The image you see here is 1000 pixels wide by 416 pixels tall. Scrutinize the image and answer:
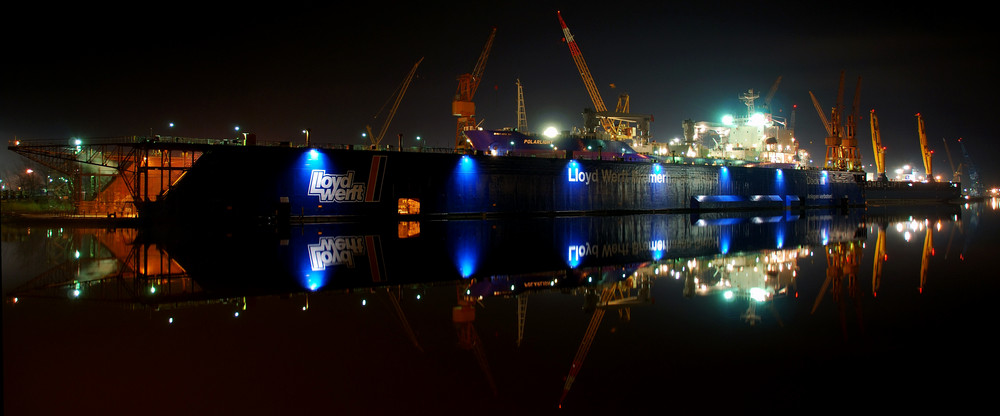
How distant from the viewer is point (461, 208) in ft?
128

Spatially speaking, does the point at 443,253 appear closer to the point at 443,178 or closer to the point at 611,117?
the point at 443,178

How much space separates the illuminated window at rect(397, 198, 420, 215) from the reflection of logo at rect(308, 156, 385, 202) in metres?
1.86

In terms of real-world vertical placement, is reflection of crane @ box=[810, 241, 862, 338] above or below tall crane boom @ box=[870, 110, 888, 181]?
below

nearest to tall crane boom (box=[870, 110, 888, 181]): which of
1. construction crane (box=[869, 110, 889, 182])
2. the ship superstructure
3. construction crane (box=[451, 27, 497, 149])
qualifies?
construction crane (box=[869, 110, 889, 182])

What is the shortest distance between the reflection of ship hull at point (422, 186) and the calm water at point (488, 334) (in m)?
14.1

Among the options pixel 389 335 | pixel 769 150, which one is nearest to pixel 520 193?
pixel 389 335

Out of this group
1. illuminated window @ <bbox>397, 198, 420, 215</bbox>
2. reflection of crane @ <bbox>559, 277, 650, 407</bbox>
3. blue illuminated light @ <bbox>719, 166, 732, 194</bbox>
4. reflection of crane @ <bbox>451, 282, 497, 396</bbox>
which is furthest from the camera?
blue illuminated light @ <bbox>719, 166, 732, 194</bbox>

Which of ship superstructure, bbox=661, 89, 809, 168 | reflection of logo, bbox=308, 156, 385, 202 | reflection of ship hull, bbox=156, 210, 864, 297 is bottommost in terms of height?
reflection of ship hull, bbox=156, 210, 864, 297

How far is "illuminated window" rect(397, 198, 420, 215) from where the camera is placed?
1462 inches

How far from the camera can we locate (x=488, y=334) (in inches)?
330

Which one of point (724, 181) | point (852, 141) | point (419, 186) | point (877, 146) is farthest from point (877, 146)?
point (419, 186)

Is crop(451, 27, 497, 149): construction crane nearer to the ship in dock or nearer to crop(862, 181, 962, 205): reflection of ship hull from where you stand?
the ship in dock

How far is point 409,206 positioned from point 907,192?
89.7m

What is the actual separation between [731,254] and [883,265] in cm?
424
